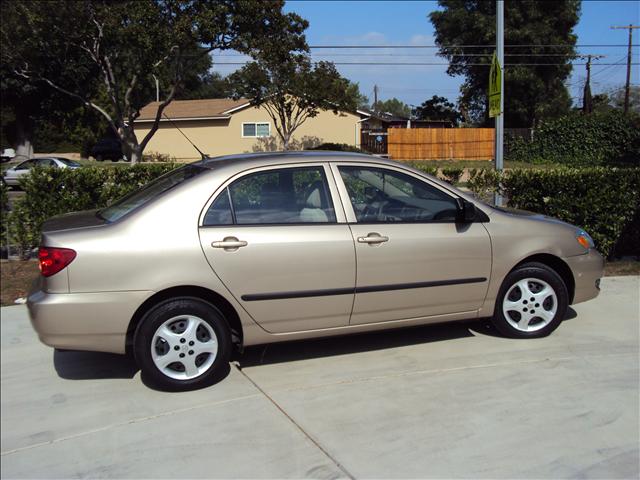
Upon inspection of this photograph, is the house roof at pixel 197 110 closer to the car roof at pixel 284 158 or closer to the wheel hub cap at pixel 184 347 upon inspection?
the car roof at pixel 284 158

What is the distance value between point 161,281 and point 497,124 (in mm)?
7121

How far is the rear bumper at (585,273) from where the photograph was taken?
5293mm

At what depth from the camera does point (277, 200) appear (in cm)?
453

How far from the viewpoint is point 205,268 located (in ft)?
13.7

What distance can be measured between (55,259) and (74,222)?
0.56 meters

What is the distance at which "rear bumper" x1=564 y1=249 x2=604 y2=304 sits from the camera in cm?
529

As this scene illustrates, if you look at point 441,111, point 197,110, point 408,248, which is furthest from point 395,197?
point 441,111

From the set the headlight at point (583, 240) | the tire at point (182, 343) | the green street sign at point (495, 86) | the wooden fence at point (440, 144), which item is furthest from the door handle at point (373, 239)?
the wooden fence at point (440, 144)

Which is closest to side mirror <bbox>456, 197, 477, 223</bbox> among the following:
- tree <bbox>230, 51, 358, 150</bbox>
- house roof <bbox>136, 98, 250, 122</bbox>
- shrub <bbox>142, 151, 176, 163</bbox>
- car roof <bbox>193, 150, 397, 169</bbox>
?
car roof <bbox>193, 150, 397, 169</bbox>

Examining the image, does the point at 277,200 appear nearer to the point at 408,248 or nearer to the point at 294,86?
the point at 408,248

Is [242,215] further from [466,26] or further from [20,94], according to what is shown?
[466,26]

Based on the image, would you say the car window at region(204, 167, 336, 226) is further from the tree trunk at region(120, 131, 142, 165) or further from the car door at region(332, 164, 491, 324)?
the tree trunk at region(120, 131, 142, 165)

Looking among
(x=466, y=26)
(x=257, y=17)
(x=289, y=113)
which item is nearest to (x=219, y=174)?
(x=257, y=17)

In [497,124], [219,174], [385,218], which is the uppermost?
[497,124]
